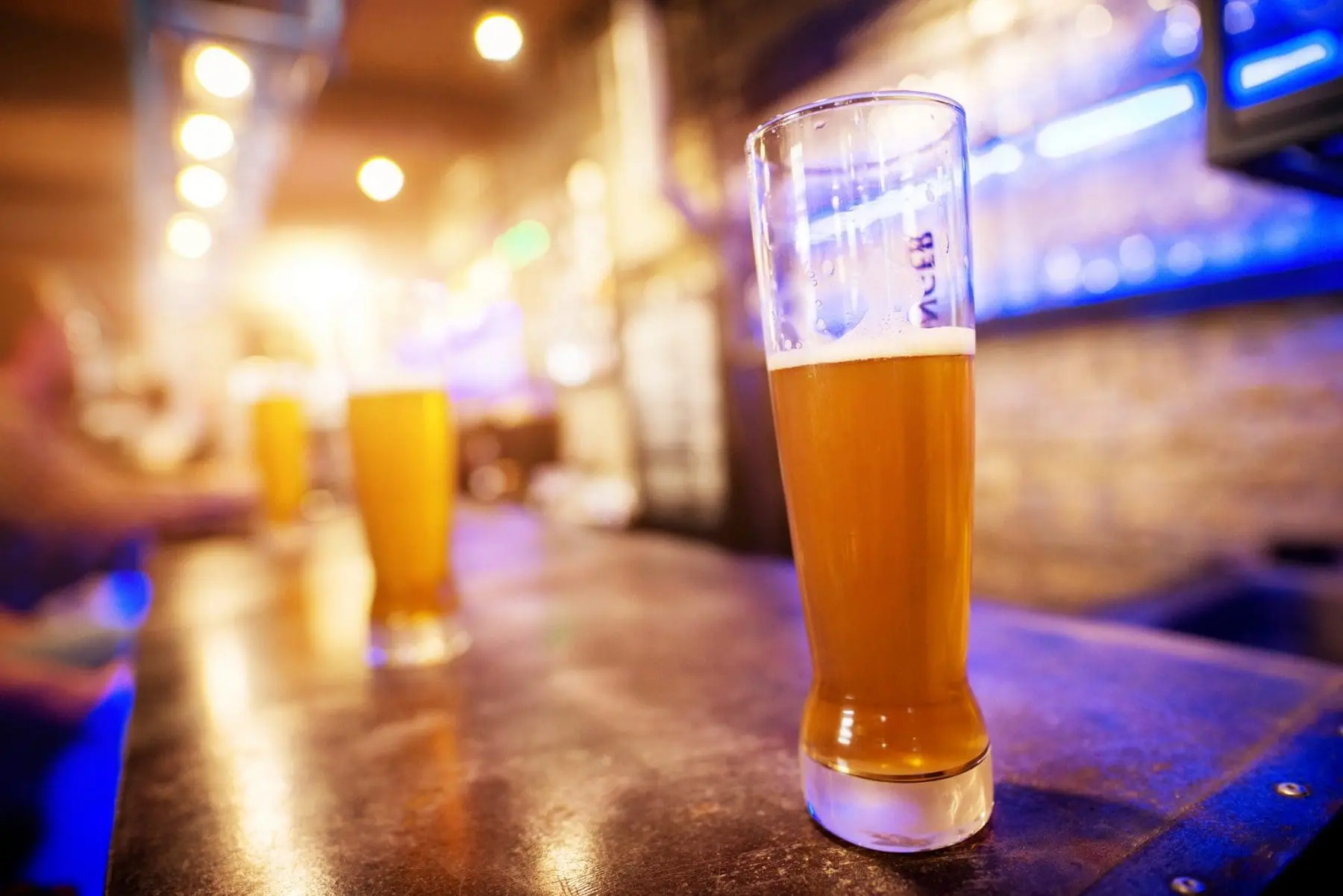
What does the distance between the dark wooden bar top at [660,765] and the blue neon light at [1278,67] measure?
0.78 m

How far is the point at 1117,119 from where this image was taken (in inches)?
112

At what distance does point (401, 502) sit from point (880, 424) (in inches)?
25.9

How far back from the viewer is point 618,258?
582 cm

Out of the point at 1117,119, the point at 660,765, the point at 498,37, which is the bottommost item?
the point at 660,765

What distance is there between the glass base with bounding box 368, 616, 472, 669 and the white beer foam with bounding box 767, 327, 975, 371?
591 mm

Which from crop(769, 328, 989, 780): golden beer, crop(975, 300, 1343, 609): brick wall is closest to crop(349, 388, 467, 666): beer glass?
crop(769, 328, 989, 780): golden beer

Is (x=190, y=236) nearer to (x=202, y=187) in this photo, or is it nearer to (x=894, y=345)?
(x=202, y=187)

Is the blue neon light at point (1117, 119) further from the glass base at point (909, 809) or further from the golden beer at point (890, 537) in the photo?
the glass base at point (909, 809)

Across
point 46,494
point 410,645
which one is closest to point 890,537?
point 410,645

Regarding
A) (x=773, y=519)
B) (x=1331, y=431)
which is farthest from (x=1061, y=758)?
(x=773, y=519)

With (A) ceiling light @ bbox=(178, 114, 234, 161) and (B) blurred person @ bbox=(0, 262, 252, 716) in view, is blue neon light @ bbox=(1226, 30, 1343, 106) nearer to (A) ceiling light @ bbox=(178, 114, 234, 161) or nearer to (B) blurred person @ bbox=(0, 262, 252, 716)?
(B) blurred person @ bbox=(0, 262, 252, 716)

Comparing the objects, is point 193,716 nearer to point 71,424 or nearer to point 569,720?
point 569,720

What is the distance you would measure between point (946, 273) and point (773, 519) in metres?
4.28

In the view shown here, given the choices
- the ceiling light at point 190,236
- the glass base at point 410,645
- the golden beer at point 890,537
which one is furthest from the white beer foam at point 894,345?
the ceiling light at point 190,236
